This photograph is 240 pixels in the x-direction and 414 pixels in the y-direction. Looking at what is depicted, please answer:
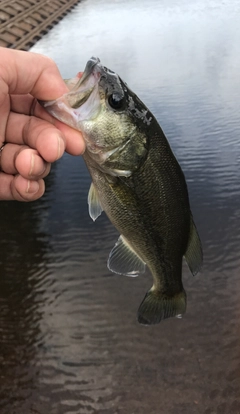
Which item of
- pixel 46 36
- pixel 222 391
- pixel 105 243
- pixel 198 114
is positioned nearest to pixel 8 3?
pixel 46 36

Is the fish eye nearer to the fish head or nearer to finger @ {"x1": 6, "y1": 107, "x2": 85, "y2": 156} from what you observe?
the fish head

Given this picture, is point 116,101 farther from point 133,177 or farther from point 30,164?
point 30,164

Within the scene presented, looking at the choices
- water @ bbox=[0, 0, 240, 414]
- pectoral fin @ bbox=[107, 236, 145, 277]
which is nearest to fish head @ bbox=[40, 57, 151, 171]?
pectoral fin @ bbox=[107, 236, 145, 277]

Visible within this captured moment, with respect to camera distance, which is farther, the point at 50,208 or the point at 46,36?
the point at 46,36

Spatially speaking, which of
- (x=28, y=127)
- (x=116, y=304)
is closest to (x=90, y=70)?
(x=28, y=127)

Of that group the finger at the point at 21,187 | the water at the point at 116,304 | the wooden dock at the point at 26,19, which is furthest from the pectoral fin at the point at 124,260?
the wooden dock at the point at 26,19

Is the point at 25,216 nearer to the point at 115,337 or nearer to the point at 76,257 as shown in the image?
the point at 76,257
